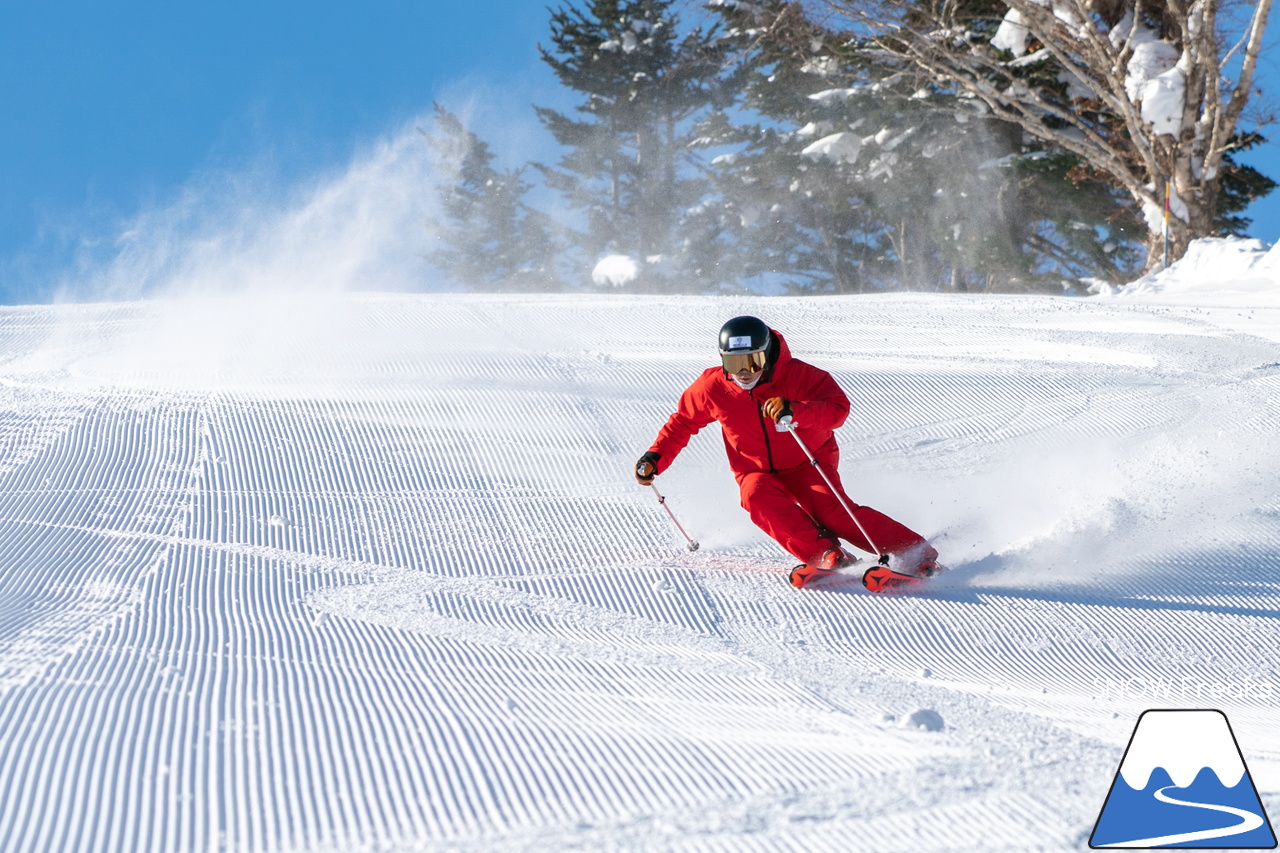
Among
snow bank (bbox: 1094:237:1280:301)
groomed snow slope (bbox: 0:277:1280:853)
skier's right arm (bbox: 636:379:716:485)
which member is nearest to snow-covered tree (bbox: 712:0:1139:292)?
snow bank (bbox: 1094:237:1280:301)

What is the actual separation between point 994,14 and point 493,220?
65.9ft

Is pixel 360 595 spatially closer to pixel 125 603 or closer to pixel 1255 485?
pixel 125 603

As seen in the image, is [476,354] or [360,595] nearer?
[360,595]

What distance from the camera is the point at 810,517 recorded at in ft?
13.5

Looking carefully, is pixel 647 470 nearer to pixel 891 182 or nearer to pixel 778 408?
pixel 778 408

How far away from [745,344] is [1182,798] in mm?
2279

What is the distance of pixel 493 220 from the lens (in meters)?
34.7

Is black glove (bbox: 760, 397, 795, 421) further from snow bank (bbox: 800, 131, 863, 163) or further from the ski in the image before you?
snow bank (bbox: 800, 131, 863, 163)

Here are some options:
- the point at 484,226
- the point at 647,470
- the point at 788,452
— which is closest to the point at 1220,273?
the point at 788,452

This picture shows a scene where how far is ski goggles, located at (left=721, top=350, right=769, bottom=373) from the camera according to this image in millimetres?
3930

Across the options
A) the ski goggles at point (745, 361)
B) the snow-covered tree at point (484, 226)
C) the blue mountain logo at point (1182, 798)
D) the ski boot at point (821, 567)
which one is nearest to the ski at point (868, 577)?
the ski boot at point (821, 567)

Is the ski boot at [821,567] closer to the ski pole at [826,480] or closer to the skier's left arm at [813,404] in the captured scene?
the ski pole at [826,480]

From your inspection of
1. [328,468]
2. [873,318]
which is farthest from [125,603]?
[873,318]

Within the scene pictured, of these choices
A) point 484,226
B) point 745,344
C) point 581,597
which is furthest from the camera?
point 484,226
